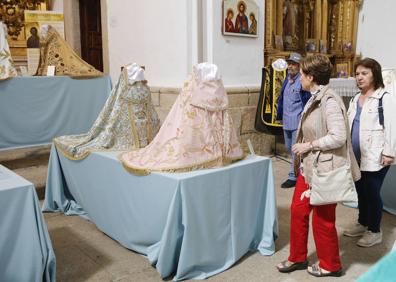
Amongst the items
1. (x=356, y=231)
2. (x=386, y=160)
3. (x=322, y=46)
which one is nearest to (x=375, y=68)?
(x=386, y=160)

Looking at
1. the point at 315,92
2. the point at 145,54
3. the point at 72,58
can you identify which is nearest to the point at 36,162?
the point at 72,58

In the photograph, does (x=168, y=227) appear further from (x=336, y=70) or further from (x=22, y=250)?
(x=336, y=70)

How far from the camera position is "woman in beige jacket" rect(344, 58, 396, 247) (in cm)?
300

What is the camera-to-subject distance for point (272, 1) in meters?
6.45

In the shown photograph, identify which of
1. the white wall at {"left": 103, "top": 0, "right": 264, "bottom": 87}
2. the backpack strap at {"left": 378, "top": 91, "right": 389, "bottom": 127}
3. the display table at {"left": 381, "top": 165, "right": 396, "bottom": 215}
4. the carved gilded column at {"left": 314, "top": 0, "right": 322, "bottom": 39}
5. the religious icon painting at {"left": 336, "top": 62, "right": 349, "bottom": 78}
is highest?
the carved gilded column at {"left": 314, "top": 0, "right": 322, "bottom": 39}

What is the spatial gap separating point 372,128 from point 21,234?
7.79ft

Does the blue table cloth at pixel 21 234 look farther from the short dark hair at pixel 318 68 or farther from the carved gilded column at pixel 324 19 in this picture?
the carved gilded column at pixel 324 19

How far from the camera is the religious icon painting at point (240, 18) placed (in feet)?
18.3

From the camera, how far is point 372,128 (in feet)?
9.98

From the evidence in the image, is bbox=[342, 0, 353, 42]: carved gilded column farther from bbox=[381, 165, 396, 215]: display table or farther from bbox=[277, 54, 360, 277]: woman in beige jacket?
bbox=[277, 54, 360, 277]: woman in beige jacket

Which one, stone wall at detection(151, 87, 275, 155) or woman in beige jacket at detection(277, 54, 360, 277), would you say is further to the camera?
stone wall at detection(151, 87, 275, 155)

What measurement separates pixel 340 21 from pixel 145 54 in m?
4.13

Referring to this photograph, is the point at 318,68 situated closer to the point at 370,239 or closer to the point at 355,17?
the point at 370,239

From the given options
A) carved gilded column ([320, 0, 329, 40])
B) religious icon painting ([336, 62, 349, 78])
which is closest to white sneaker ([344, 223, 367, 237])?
religious icon painting ([336, 62, 349, 78])
